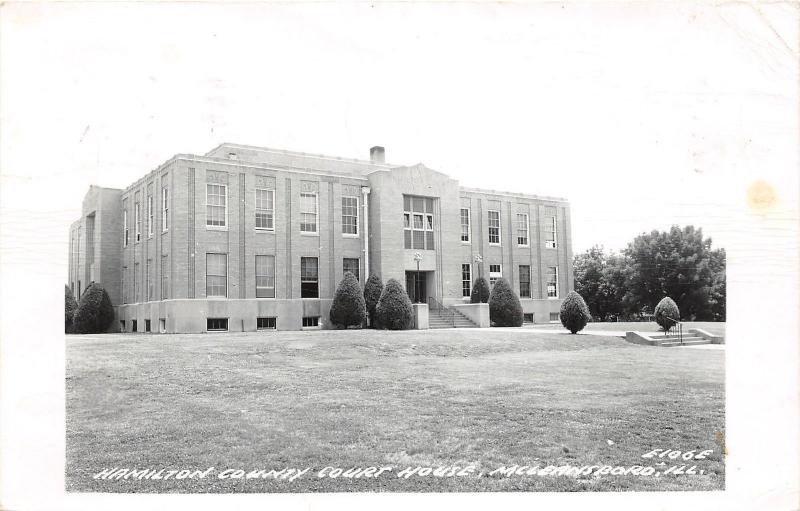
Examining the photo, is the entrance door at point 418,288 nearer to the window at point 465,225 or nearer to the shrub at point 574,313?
the window at point 465,225

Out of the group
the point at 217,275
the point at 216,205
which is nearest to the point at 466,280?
the point at 216,205

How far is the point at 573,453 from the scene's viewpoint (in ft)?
17.2

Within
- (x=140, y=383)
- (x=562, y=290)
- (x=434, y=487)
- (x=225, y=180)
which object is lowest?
(x=434, y=487)

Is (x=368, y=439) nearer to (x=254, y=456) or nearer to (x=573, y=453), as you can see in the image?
(x=254, y=456)

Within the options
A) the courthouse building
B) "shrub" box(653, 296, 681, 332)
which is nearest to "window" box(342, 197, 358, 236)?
the courthouse building

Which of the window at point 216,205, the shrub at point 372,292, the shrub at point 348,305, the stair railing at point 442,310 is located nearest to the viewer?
the stair railing at point 442,310

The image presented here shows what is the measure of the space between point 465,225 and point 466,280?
1009mm

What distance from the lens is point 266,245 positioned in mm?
19188

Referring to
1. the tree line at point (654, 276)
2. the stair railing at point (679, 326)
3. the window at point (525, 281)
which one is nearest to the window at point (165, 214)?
the window at point (525, 281)

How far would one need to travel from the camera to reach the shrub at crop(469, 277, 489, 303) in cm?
891

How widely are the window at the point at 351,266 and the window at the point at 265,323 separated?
9.51ft

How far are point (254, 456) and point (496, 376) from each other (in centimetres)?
345

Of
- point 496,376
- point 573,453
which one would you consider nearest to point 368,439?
point 573,453

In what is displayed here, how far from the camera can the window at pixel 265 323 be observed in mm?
18641
